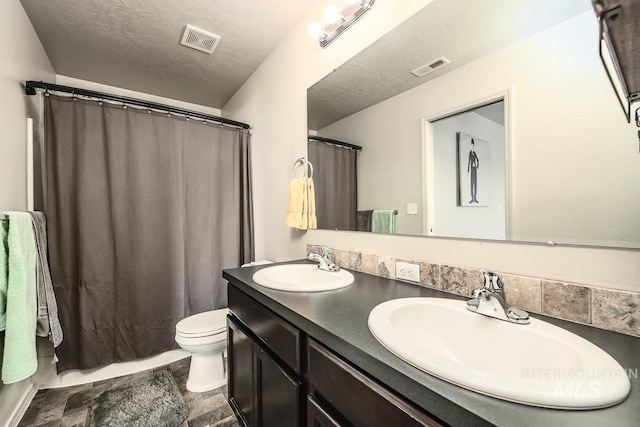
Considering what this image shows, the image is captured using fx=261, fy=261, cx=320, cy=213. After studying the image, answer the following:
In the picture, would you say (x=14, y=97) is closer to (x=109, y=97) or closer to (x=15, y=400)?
(x=109, y=97)

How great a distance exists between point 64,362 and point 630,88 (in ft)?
9.50

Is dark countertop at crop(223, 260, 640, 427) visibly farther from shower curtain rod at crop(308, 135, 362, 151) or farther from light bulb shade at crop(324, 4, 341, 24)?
light bulb shade at crop(324, 4, 341, 24)

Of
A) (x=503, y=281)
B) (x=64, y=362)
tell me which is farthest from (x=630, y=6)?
(x=64, y=362)

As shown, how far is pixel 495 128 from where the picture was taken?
0.89 m

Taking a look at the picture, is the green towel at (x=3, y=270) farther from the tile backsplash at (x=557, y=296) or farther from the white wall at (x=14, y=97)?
the tile backsplash at (x=557, y=296)

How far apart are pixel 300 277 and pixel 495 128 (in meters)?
1.09

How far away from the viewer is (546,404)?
0.39m

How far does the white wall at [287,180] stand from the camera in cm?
70

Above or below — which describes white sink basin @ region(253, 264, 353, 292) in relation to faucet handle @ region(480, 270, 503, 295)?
below

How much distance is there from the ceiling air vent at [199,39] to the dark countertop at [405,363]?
1.78m

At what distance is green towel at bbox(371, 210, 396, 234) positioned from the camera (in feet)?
4.01

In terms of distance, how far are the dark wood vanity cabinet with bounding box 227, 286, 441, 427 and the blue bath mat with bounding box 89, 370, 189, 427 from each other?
42cm

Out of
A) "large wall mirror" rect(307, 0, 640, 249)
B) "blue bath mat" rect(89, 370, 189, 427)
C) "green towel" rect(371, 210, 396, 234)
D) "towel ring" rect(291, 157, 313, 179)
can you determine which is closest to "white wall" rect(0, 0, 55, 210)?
"blue bath mat" rect(89, 370, 189, 427)

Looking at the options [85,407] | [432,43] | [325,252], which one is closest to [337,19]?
[432,43]
